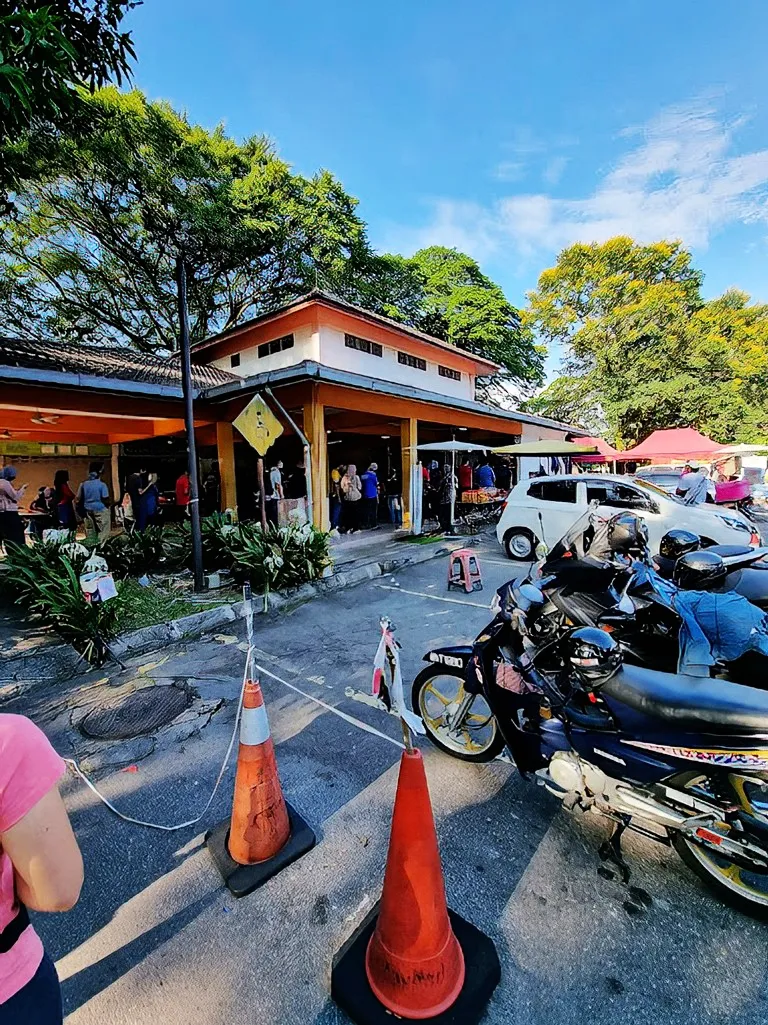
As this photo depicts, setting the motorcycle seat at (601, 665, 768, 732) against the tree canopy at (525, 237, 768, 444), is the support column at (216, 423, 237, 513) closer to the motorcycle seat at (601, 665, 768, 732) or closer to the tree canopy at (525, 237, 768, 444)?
the motorcycle seat at (601, 665, 768, 732)

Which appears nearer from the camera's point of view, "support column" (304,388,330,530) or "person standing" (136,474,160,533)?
"support column" (304,388,330,530)

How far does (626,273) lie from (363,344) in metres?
24.2

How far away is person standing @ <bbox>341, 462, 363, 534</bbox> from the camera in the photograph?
36.1 feet

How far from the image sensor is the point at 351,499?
1116 cm

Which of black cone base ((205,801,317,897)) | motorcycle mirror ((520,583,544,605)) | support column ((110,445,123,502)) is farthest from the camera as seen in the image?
support column ((110,445,123,502))

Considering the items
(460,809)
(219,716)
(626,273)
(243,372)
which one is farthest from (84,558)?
(626,273)

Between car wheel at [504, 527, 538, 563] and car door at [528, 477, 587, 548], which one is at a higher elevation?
car door at [528, 477, 587, 548]

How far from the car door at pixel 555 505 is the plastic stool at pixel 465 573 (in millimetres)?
2042

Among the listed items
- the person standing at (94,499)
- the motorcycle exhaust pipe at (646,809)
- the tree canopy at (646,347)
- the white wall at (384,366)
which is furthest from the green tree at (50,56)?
the tree canopy at (646,347)

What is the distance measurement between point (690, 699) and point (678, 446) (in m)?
19.9

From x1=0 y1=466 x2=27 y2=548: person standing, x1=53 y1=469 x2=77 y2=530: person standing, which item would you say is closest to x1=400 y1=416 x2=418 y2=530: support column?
x1=0 y1=466 x2=27 y2=548: person standing

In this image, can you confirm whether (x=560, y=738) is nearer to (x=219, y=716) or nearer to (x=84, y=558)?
(x=219, y=716)

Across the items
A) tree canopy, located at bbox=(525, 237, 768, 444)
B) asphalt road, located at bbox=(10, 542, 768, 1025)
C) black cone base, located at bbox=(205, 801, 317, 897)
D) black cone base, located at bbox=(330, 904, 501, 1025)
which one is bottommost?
asphalt road, located at bbox=(10, 542, 768, 1025)

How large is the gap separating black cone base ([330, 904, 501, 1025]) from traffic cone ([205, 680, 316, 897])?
556 millimetres
